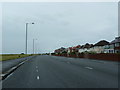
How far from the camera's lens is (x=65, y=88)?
8.98m

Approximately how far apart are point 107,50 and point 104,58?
4607 centimetres

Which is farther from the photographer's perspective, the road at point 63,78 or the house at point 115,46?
the house at point 115,46

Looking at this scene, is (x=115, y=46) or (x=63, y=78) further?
(x=115, y=46)

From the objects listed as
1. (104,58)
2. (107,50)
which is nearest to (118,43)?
(107,50)

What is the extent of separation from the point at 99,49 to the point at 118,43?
34912 millimetres

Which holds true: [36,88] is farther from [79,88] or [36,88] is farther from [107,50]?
[107,50]

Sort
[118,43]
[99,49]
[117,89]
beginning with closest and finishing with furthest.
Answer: [117,89], [118,43], [99,49]

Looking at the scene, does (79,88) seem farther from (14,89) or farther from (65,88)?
(14,89)

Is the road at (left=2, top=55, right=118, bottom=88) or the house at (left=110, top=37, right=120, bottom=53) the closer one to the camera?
the road at (left=2, top=55, right=118, bottom=88)

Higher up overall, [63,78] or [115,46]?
[115,46]

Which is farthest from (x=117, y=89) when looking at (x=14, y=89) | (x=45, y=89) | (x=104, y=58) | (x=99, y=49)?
(x=99, y=49)

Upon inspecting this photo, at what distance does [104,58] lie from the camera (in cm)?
4969

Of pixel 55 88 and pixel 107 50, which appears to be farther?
pixel 107 50

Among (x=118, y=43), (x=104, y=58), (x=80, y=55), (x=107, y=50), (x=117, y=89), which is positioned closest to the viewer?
(x=117, y=89)
